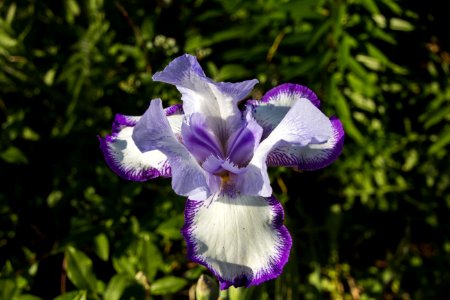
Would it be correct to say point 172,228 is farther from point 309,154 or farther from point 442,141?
point 442,141

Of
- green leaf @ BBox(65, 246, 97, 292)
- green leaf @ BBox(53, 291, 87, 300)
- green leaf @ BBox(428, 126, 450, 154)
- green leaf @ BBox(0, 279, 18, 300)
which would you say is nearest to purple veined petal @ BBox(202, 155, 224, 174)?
green leaf @ BBox(53, 291, 87, 300)

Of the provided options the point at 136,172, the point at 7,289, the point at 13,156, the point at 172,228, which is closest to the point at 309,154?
the point at 136,172

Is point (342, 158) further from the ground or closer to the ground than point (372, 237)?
further from the ground

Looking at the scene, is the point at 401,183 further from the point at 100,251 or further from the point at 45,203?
the point at 45,203

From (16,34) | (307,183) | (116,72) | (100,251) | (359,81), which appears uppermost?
(16,34)

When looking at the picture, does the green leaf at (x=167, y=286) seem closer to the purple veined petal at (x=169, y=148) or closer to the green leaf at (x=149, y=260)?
the green leaf at (x=149, y=260)

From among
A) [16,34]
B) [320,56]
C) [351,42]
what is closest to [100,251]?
[16,34]

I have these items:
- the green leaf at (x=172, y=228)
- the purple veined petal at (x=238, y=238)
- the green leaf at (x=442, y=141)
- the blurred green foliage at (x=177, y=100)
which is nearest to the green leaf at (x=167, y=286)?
the blurred green foliage at (x=177, y=100)
